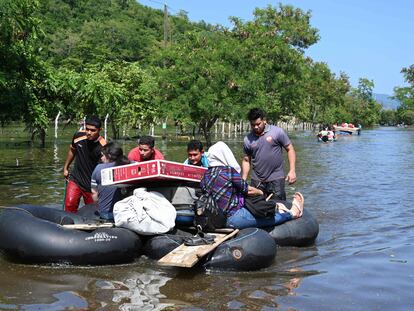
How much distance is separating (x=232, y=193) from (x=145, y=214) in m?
1.20

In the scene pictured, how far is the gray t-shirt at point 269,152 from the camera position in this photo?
8727mm

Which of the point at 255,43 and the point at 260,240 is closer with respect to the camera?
the point at 260,240

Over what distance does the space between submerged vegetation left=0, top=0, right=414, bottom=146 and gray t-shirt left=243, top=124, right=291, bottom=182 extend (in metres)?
8.04

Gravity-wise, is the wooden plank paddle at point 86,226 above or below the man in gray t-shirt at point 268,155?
below

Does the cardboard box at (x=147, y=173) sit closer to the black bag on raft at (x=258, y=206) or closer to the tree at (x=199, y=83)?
the black bag on raft at (x=258, y=206)

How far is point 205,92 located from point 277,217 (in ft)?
89.4

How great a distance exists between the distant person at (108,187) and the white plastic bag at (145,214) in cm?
62

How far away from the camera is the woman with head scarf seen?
7488 mm

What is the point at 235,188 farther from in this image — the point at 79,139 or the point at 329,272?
the point at 79,139

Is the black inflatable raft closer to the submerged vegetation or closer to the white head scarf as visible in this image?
the white head scarf

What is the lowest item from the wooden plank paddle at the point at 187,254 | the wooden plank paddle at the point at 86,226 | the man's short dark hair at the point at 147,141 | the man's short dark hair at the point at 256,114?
the wooden plank paddle at the point at 187,254

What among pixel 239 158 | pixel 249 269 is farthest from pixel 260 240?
pixel 239 158

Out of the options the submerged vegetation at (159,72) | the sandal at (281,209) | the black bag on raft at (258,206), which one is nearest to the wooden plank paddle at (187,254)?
the black bag on raft at (258,206)

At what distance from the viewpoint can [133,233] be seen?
750cm
